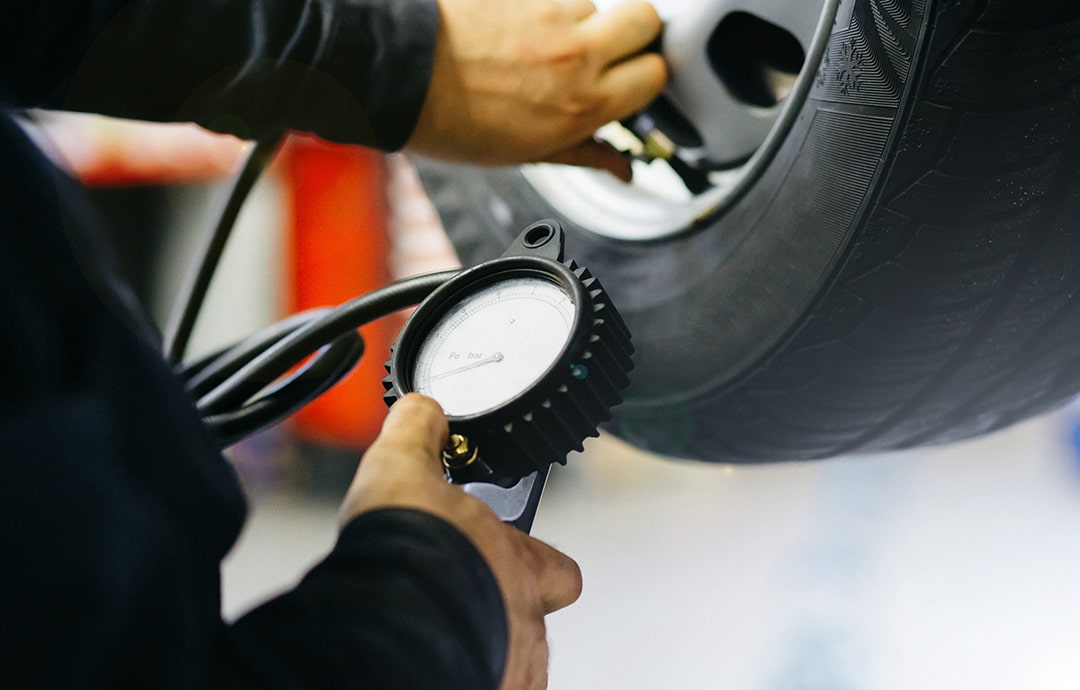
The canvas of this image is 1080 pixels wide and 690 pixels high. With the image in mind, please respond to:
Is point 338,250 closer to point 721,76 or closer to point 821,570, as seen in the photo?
A: point 821,570

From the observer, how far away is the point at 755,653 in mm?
1029

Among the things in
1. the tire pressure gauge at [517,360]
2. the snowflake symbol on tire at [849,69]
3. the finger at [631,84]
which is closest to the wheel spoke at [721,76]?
the finger at [631,84]

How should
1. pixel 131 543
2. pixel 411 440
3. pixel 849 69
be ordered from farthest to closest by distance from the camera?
pixel 849 69, pixel 411 440, pixel 131 543

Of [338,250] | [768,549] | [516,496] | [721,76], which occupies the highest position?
[721,76]

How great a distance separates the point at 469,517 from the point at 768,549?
3.05ft

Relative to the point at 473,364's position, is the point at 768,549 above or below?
below

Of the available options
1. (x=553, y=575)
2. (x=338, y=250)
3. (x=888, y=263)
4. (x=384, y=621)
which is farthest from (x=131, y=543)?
(x=338, y=250)

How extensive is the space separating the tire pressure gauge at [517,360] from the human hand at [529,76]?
0.69 feet

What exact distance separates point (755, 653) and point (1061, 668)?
282 millimetres

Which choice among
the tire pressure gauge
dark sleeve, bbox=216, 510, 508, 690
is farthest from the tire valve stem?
dark sleeve, bbox=216, 510, 508, 690

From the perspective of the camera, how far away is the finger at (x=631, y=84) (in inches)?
30.5

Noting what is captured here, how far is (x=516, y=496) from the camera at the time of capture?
0.52 meters

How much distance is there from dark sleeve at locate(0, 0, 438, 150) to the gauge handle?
1.12ft

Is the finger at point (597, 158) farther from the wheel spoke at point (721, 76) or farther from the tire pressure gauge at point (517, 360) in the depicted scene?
the tire pressure gauge at point (517, 360)
